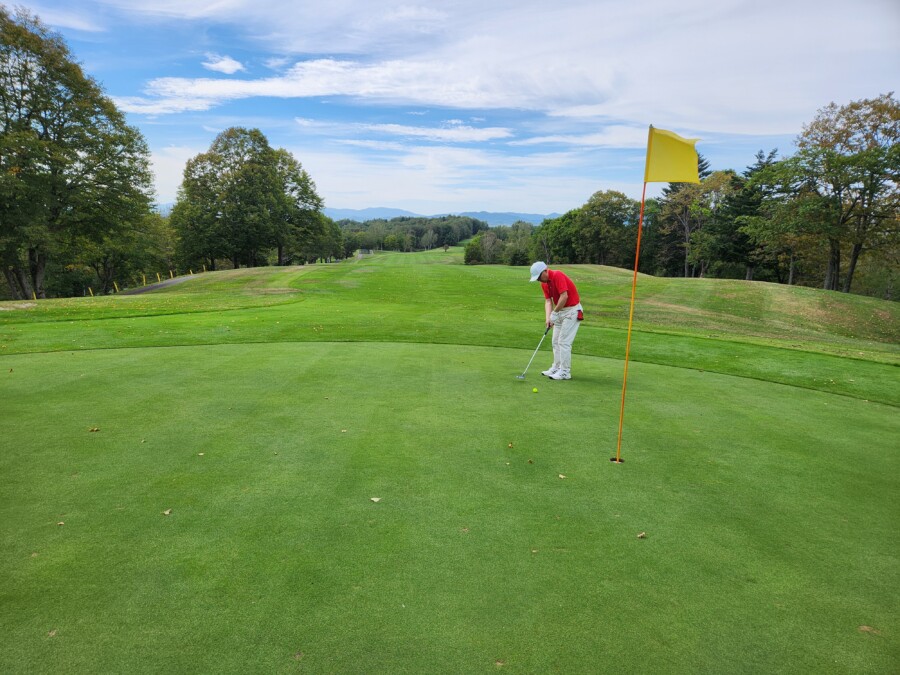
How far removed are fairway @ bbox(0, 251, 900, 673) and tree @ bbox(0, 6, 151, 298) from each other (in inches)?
1047

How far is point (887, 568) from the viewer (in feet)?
12.7

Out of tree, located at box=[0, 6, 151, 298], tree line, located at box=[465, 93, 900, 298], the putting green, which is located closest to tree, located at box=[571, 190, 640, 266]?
tree line, located at box=[465, 93, 900, 298]

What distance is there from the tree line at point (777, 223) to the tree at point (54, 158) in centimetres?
3701

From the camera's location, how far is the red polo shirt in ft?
30.1

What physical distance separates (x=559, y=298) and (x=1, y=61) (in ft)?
120

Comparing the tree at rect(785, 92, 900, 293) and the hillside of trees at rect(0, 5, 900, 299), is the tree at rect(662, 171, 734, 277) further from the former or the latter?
the tree at rect(785, 92, 900, 293)

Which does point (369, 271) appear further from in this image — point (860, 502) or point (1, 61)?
point (860, 502)

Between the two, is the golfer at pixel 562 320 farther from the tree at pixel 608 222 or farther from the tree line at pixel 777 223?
the tree at pixel 608 222

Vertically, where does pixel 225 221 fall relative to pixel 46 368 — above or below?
above

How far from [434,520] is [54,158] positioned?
119 ft

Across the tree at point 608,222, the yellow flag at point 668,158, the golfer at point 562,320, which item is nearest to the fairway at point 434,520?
the golfer at point 562,320

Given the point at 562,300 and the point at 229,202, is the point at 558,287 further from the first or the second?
the point at 229,202

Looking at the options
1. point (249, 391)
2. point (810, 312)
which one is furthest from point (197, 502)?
point (810, 312)

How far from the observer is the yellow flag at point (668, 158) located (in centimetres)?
564
